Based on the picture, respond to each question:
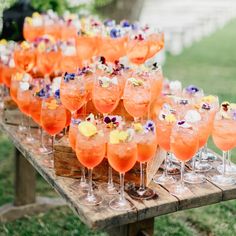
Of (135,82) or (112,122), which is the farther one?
(135,82)

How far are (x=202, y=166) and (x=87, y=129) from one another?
0.66 meters

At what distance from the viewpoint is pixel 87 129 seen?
2.36 metres

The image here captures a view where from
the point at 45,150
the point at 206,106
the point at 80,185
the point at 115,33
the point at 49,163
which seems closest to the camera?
the point at 80,185

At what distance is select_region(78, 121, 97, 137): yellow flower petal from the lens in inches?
92.7

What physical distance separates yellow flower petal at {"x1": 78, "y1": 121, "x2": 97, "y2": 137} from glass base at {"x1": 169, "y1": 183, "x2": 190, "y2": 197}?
42 cm

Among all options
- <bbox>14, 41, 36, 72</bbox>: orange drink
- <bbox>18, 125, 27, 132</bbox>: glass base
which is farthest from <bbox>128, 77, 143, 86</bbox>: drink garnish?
<bbox>14, 41, 36, 72</bbox>: orange drink

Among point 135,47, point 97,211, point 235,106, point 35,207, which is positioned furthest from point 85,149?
point 35,207

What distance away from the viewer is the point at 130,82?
9.01 ft

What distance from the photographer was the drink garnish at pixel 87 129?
2354 millimetres

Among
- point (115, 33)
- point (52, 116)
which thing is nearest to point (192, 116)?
point (52, 116)

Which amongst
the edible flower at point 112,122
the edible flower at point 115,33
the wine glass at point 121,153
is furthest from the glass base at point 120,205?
the edible flower at point 115,33

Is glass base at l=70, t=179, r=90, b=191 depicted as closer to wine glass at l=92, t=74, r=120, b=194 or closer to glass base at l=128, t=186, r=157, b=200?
glass base at l=128, t=186, r=157, b=200

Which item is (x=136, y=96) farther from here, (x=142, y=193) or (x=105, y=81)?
(x=142, y=193)

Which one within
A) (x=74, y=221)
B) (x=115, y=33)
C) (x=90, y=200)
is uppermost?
(x=115, y=33)
